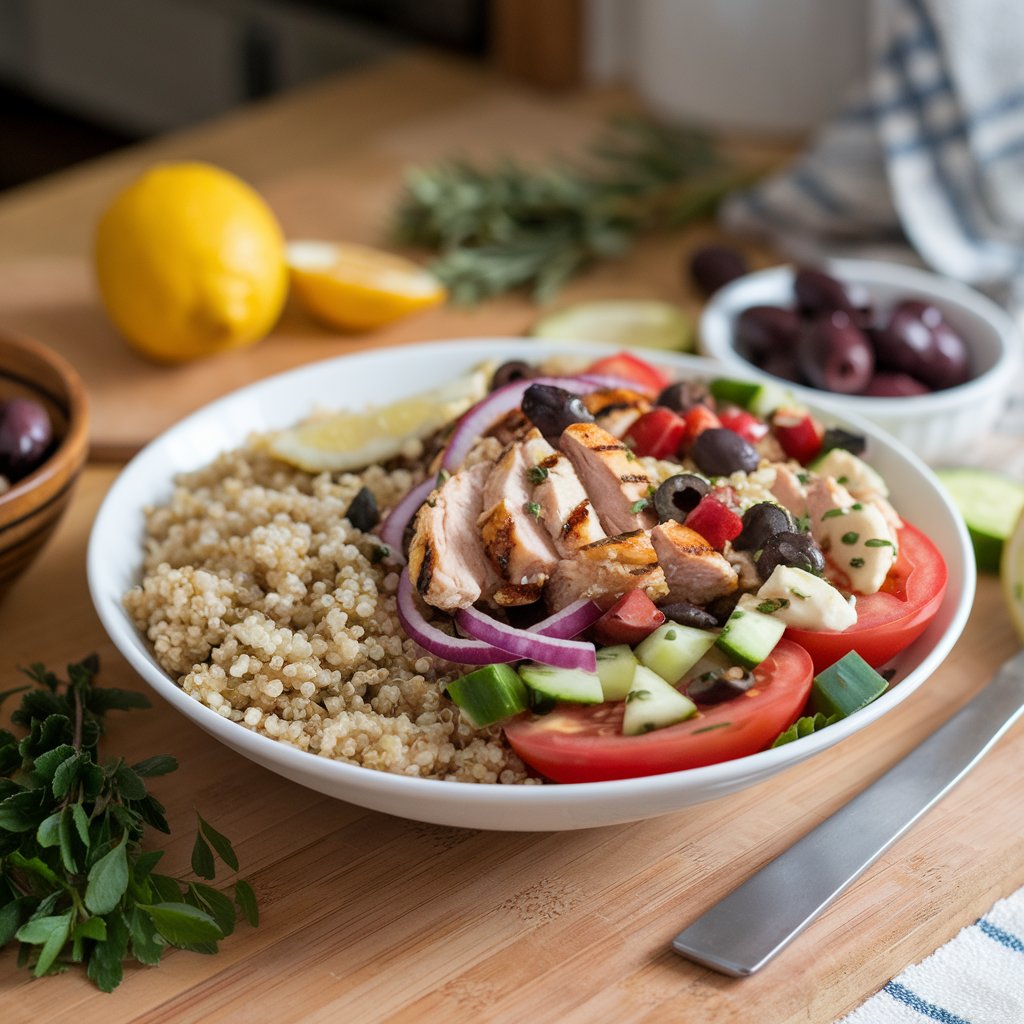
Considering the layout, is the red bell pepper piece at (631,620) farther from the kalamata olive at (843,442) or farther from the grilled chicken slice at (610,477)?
the kalamata olive at (843,442)

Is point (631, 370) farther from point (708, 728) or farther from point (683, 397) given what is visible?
point (708, 728)

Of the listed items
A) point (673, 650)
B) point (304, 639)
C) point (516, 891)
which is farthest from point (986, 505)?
point (304, 639)

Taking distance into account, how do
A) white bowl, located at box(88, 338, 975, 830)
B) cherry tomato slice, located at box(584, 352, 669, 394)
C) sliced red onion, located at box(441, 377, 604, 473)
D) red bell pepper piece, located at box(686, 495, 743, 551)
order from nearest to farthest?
white bowl, located at box(88, 338, 975, 830) → red bell pepper piece, located at box(686, 495, 743, 551) → sliced red onion, located at box(441, 377, 604, 473) → cherry tomato slice, located at box(584, 352, 669, 394)

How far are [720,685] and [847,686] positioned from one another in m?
0.18

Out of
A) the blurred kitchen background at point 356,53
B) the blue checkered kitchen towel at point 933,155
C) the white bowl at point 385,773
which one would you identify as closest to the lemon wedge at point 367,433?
the white bowl at point 385,773

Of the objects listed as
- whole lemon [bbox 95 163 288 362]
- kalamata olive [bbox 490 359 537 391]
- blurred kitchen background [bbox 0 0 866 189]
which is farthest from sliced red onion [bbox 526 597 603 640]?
blurred kitchen background [bbox 0 0 866 189]

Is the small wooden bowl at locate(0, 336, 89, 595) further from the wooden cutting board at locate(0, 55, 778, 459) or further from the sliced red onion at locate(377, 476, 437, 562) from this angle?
the sliced red onion at locate(377, 476, 437, 562)

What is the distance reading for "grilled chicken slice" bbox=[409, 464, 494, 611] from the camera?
166 cm

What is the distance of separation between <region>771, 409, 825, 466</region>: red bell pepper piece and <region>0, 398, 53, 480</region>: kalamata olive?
1.24 m

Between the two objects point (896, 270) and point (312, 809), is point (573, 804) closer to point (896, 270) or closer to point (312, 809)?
A: point (312, 809)

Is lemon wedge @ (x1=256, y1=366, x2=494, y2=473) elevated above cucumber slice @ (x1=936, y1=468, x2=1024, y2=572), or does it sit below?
below

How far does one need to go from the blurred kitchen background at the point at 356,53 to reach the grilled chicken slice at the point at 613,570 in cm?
255

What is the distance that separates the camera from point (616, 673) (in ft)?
5.23

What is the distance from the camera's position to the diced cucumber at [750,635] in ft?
5.23
